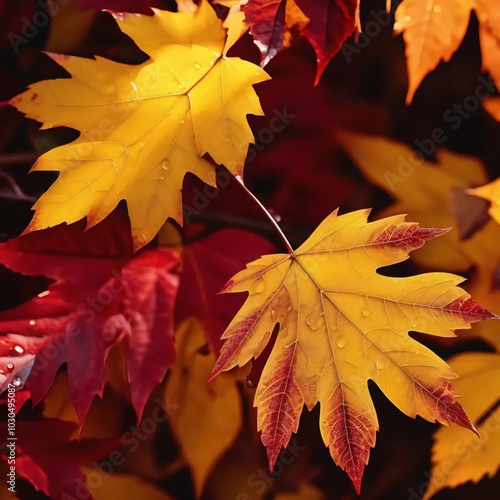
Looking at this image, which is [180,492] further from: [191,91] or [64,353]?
[191,91]

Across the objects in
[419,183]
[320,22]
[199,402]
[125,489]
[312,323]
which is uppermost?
[320,22]

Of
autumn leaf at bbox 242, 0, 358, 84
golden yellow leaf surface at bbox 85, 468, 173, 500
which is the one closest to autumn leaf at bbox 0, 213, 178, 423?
golden yellow leaf surface at bbox 85, 468, 173, 500

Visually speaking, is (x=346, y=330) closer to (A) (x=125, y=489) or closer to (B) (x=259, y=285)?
(B) (x=259, y=285)

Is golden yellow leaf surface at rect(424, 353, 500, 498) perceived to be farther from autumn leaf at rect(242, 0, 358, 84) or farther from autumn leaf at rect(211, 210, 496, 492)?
autumn leaf at rect(242, 0, 358, 84)

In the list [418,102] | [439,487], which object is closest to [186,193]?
[418,102]

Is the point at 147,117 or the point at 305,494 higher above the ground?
the point at 147,117

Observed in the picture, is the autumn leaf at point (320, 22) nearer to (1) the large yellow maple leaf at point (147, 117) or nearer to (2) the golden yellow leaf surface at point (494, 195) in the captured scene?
(1) the large yellow maple leaf at point (147, 117)

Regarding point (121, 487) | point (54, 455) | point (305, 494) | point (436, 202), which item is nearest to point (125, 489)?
point (121, 487)
